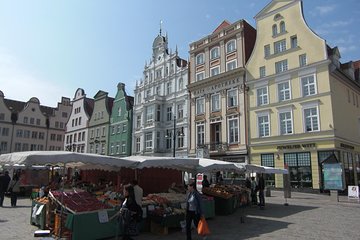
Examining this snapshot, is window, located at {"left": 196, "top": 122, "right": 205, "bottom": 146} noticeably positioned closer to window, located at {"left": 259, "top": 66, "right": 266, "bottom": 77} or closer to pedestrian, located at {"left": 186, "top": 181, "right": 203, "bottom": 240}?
window, located at {"left": 259, "top": 66, "right": 266, "bottom": 77}

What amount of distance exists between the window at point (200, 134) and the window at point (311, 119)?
1222 centimetres

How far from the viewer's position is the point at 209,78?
35.0m

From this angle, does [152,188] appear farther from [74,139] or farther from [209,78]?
[74,139]

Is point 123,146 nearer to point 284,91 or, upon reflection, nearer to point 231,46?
point 231,46

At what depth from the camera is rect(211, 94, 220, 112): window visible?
34.6 m

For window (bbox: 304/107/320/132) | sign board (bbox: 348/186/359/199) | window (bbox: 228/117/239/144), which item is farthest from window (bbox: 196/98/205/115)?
sign board (bbox: 348/186/359/199)

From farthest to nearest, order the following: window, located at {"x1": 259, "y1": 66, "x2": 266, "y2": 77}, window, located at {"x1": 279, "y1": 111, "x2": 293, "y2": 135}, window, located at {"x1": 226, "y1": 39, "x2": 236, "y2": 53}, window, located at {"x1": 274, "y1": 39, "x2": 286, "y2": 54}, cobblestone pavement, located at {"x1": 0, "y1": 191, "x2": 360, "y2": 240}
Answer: window, located at {"x1": 226, "y1": 39, "x2": 236, "y2": 53}, window, located at {"x1": 259, "y1": 66, "x2": 266, "y2": 77}, window, located at {"x1": 274, "y1": 39, "x2": 286, "y2": 54}, window, located at {"x1": 279, "y1": 111, "x2": 293, "y2": 135}, cobblestone pavement, located at {"x1": 0, "y1": 191, "x2": 360, "y2": 240}

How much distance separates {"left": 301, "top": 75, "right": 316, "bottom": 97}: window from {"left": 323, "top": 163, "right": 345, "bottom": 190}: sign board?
8.24 metres

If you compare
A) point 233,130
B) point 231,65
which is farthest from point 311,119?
point 231,65

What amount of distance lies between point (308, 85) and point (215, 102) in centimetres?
1085

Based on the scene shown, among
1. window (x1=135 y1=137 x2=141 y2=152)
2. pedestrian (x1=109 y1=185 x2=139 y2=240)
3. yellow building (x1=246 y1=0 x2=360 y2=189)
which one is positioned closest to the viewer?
pedestrian (x1=109 y1=185 x2=139 y2=240)

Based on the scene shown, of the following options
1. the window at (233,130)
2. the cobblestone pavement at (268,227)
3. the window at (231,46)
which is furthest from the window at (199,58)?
the cobblestone pavement at (268,227)

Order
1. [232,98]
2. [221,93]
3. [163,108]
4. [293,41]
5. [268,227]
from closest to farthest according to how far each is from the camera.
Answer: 1. [268,227]
2. [293,41]
3. [232,98]
4. [221,93]
5. [163,108]

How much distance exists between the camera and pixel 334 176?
67.2 feet
